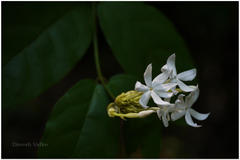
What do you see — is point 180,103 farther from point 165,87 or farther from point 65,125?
point 65,125

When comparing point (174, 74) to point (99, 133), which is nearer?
point (174, 74)

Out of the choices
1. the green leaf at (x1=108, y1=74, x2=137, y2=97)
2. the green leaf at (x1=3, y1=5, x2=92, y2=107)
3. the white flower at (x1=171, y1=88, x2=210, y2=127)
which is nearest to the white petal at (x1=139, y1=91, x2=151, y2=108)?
the white flower at (x1=171, y1=88, x2=210, y2=127)

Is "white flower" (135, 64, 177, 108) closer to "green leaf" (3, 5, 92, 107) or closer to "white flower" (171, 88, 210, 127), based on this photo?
"white flower" (171, 88, 210, 127)

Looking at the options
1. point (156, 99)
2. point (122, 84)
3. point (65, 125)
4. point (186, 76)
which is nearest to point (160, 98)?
point (156, 99)

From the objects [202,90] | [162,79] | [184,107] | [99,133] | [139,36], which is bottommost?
[202,90]

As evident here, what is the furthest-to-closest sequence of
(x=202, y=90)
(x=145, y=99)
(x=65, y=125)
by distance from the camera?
(x=202, y=90) < (x=65, y=125) < (x=145, y=99)

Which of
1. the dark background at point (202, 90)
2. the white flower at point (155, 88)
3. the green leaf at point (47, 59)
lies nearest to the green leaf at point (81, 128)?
the green leaf at point (47, 59)

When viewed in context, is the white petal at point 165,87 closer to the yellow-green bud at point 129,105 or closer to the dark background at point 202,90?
the yellow-green bud at point 129,105

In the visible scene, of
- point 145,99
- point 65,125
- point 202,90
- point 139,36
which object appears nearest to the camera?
Answer: point 145,99
